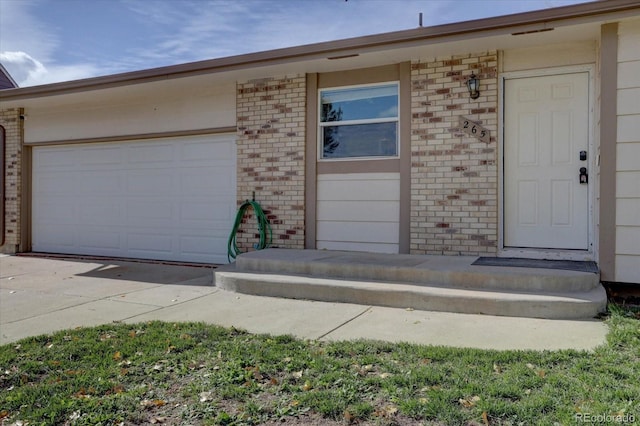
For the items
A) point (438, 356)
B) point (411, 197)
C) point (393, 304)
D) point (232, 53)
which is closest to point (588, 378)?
point (438, 356)

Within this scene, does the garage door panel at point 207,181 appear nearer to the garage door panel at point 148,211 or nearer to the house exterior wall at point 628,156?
the garage door panel at point 148,211

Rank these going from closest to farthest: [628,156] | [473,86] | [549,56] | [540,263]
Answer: [628,156], [540,263], [549,56], [473,86]

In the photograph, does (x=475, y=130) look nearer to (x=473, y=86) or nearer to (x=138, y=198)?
(x=473, y=86)

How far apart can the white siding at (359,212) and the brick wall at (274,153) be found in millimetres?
366

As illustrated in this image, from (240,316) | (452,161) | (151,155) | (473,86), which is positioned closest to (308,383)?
(240,316)

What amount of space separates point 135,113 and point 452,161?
5.85 m

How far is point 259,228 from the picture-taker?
7.94m

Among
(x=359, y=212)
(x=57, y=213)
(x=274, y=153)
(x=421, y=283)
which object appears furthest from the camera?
(x=57, y=213)

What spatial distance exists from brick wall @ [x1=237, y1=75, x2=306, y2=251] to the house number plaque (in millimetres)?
2369

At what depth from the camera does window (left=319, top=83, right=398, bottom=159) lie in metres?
7.25

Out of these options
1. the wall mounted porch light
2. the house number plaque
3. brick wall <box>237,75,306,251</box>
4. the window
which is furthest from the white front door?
brick wall <box>237,75,306,251</box>

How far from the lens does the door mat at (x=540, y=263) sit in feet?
18.2

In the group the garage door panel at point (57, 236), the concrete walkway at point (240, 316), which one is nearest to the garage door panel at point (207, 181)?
the concrete walkway at point (240, 316)

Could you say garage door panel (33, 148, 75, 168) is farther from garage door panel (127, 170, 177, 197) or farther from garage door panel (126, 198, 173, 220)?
garage door panel (126, 198, 173, 220)
